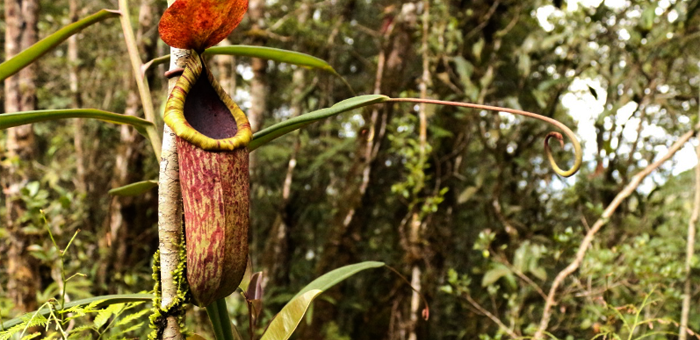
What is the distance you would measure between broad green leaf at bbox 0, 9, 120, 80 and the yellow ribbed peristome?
0.17m

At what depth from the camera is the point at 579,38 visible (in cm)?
185

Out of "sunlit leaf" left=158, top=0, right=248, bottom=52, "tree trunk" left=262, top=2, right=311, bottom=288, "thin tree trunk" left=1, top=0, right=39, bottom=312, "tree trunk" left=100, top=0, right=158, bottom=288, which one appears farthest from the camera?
"tree trunk" left=262, top=2, right=311, bottom=288

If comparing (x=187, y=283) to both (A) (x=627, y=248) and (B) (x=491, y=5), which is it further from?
(B) (x=491, y=5)

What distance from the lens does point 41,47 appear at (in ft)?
2.11

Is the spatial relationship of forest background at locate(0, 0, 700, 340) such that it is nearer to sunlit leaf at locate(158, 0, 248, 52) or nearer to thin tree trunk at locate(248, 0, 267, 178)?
thin tree trunk at locate(248, 0, 267, 178)

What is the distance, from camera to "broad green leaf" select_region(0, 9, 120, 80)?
615 millimetres

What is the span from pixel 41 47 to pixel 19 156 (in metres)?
1.55

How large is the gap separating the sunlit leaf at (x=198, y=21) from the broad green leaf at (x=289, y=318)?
38 centimetres

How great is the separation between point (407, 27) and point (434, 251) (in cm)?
120

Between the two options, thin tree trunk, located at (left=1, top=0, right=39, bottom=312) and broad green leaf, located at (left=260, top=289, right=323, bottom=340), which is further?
thin tree trunk, located at (left=1, top=0, right=39, bottom=312)

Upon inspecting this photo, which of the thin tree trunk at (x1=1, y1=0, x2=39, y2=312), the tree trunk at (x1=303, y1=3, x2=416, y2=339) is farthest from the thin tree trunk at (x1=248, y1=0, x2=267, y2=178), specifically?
the thin tree trunk at (x1=1, y1=0, x2=39, y2=312)

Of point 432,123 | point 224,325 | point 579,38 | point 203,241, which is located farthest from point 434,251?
point 203,241

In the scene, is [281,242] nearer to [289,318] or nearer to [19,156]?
[19,156]

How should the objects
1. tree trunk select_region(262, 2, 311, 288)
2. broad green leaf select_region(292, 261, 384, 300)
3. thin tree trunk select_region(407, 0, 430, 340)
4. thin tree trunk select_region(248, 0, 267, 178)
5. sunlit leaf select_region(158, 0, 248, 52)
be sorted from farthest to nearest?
tree trunk select_region(262, 2, 311, 288), thin tree trunk select_region(248, 0, 267, 178), thin tree trunk select_region(407, 0, 430, 340), broad green leaf select_region(292, 261, 384, 300), sunlit leaf select_region(158, 0, 248, 52)
